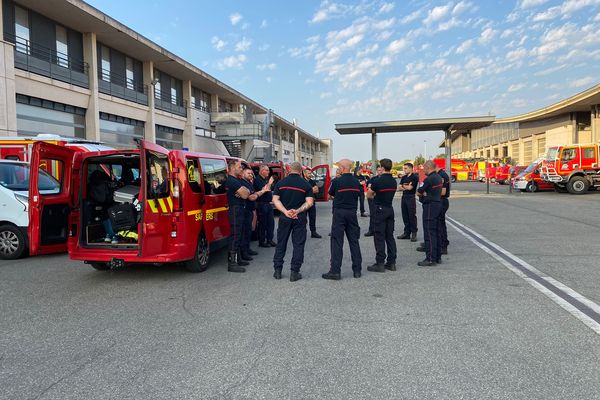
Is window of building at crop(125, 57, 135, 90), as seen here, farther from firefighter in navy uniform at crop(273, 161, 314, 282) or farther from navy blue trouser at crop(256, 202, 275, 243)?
firefighter in navy uniform at crop(273, 161, 314, 282)

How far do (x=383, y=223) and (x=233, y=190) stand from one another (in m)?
2.43

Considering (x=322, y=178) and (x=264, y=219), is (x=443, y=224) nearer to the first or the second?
(x=264, y=219)

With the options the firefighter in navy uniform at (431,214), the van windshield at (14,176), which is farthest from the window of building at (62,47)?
the firefighter in navy uniform at (431,214)

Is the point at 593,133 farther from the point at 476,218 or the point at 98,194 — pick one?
the point at 98,194

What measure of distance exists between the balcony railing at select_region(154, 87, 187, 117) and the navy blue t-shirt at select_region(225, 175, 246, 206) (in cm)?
2157

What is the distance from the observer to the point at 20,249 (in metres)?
8.05

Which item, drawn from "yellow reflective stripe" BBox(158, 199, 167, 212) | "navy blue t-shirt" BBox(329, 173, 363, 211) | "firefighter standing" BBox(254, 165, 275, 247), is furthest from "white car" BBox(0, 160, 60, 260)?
"navy blue t-shirt" BBox(329, 173, 363, 211)

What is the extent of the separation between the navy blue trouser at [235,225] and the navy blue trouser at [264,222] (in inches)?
93.8

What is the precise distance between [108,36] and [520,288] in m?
22.0

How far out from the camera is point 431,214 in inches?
278

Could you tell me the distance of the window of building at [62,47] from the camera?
18888 mm

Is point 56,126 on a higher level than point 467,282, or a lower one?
higher

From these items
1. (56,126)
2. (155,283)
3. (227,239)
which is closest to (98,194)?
(155,283)

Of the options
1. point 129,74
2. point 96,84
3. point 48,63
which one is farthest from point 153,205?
point 129,74
